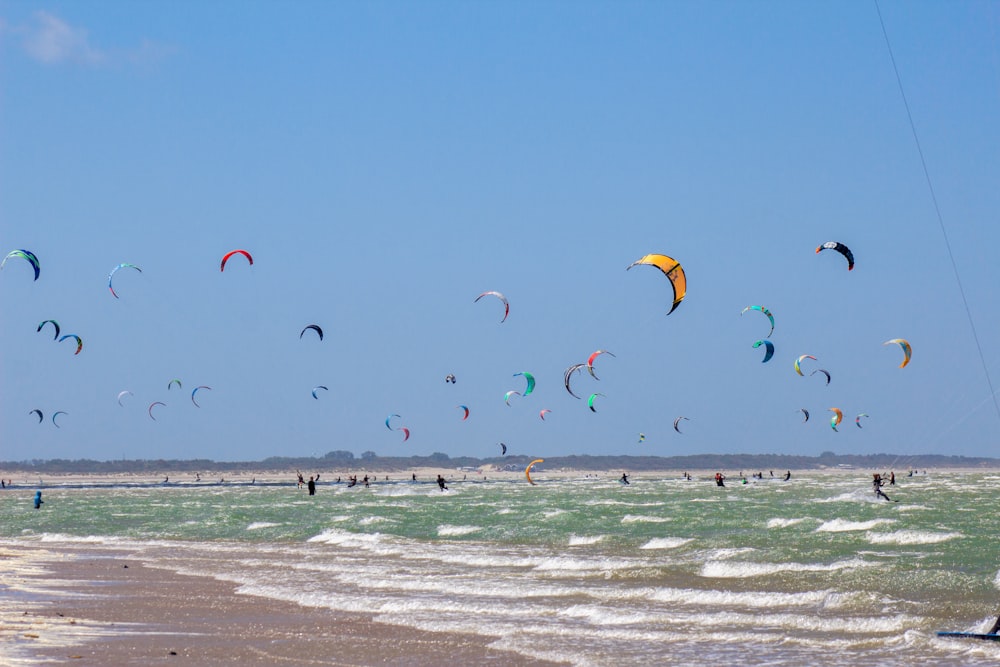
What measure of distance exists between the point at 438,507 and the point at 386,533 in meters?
13.8

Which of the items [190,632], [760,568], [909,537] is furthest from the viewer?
[909,537]

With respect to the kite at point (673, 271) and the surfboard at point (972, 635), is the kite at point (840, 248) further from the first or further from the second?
the surfboard at point (972, 635)

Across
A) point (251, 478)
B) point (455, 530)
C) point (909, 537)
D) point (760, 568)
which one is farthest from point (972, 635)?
point (251, 478)

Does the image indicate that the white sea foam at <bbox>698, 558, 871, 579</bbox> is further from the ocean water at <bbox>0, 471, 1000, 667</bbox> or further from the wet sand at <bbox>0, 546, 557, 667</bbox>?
the wet sand at <bbox>0, 546, 557, 667</bbox>

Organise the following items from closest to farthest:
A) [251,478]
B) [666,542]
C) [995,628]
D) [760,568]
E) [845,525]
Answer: [995,628] → [760,568] → [666,542] → [845,525] → [251,478]

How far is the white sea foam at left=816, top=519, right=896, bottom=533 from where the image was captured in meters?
25.4

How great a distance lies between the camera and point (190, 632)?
12.9m

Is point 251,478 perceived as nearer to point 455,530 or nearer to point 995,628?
point 455,530

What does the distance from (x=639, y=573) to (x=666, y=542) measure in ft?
17.5

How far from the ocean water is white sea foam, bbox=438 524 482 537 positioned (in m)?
0.09

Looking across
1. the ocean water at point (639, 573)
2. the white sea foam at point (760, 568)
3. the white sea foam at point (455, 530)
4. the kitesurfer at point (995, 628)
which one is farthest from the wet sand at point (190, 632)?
the white sea foam at point (455, 530)

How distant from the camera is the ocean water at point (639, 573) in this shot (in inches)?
471

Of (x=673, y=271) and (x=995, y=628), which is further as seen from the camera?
(x=673, y=271)

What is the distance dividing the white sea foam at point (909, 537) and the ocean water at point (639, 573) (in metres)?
0.08
